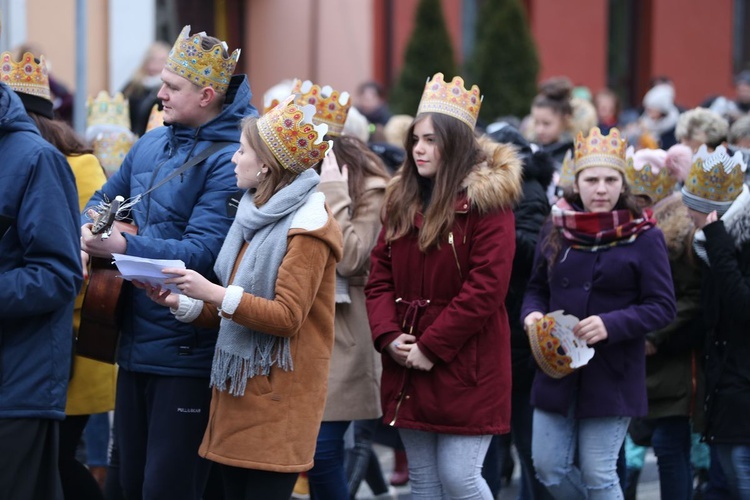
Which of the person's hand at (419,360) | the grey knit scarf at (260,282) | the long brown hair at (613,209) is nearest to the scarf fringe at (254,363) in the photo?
the grey knit scarf at (260,282)

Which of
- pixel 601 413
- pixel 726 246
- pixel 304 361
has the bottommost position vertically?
pixel 601 413

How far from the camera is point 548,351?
5.21 meters

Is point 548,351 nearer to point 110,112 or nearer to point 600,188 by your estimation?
point 600,188

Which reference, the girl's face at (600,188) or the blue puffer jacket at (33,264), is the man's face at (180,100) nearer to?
the blue puffer jacket at (33,264)

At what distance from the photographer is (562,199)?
5.67m

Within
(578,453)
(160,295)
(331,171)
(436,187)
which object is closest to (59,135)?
(331,171)

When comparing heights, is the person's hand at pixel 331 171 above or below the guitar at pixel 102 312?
above

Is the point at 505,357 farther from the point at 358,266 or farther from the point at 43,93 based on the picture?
the point at 43,93

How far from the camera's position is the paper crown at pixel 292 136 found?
4340mm

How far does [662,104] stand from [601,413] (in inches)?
288

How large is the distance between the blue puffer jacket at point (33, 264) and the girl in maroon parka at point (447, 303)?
1.46 m

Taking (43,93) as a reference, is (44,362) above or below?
below

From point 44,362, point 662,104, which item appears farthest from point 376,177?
point 662,104

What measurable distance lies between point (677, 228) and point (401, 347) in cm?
173
